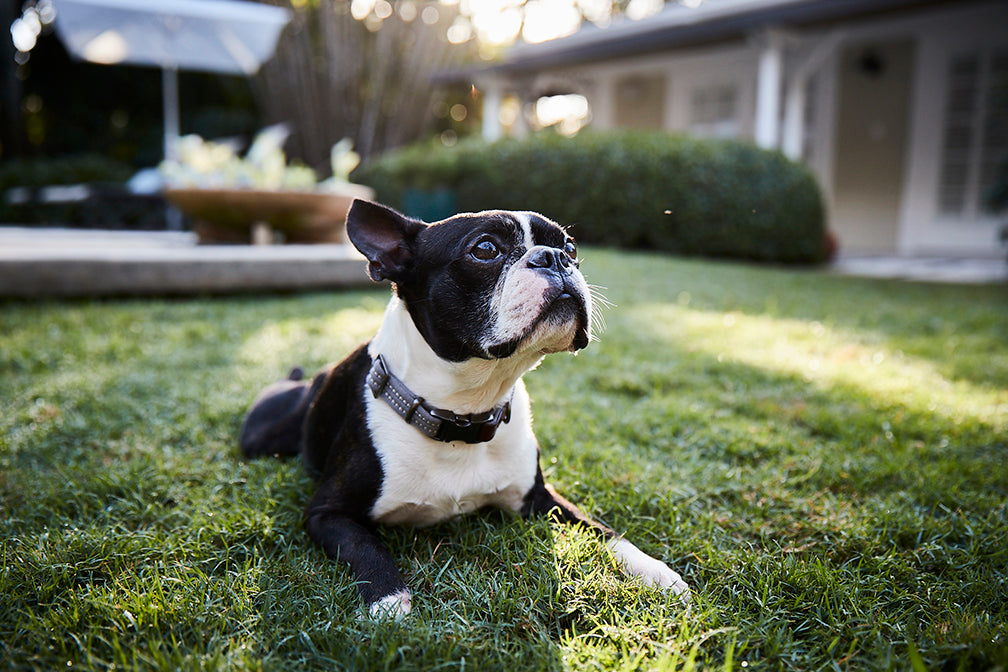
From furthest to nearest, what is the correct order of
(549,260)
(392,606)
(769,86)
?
1. (769,86)
2. (549,260)
3. (392,606)

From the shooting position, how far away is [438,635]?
151 centimetres

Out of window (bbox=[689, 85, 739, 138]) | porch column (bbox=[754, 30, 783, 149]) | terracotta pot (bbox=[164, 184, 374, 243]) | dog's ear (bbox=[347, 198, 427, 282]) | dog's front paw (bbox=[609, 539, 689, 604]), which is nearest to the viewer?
dog's front paw (bbox=[609, 539, 689, 604])

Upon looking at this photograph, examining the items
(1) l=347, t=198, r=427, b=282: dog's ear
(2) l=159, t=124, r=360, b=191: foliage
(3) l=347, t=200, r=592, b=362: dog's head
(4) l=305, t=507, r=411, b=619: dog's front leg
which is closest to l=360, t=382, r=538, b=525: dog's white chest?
(4) l=305, t=507, r=411, b=619: dog's front leg

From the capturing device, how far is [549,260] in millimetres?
1879

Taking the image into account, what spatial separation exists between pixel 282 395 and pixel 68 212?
44.1 feet

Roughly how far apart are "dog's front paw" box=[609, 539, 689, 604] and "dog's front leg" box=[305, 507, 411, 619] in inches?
23.5

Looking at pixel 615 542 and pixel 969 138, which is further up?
pixel 969 138

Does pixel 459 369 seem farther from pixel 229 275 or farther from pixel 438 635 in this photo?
pixel 229 275

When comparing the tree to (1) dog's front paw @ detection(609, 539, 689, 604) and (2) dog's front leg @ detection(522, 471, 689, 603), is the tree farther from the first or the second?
(1) dog's front paw @ detection(609, 539, 689, 604)

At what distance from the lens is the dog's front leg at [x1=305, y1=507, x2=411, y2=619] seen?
63.8 inches

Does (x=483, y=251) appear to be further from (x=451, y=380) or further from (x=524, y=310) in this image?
(x=451, y=380)

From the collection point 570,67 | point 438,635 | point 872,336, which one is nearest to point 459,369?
point 438,635

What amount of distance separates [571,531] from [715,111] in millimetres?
13878

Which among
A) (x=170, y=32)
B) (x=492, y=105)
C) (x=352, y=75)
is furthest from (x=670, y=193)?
(x=352, y=75)
